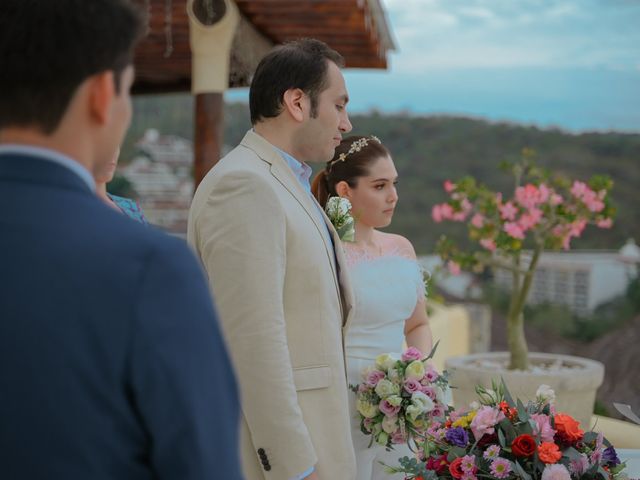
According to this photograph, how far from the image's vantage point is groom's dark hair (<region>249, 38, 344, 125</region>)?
2.38 meters

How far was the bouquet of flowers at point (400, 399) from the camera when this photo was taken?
2.85 metres

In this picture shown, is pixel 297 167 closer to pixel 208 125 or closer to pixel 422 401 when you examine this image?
pixel 422 401

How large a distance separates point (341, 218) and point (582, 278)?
67.5 feet

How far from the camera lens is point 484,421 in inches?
94.7

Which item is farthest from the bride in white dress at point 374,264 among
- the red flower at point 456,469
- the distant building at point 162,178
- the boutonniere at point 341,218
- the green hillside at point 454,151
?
the distant building at point 162,178

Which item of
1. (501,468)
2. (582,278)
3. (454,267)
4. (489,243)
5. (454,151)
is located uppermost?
(501,468)

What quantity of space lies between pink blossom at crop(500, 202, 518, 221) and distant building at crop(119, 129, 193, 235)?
22089 mm

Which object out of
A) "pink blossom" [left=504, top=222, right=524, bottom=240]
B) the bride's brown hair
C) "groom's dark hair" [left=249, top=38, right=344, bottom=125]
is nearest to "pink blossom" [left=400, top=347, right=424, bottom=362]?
the bride's brown hair

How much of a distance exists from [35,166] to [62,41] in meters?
0.15

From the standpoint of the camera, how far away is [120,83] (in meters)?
1.12

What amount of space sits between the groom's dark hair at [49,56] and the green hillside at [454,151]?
84.8 feet

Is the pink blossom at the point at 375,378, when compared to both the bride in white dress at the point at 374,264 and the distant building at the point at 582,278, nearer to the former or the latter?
the bride in white dress at the point at 374,264

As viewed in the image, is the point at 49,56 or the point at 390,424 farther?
the point at 390,424

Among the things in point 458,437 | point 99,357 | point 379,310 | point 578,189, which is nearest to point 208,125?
point 578,189
